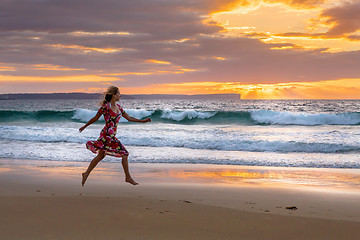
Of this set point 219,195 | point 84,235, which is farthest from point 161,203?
point 84,235

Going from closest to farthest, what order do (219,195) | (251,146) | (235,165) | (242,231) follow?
(242,231) → (219,195) → (235,165) → (251,146)

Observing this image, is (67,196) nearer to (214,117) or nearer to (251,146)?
(251,146)

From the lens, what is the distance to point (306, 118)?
3406 centimetres

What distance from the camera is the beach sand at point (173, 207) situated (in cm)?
405

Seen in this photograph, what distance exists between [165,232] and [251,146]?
427 inches

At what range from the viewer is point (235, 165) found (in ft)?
34.3

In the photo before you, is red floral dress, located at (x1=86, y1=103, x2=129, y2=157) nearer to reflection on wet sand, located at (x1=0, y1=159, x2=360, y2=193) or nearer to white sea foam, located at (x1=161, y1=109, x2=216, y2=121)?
reflection on wet sand, located at (x1=0, y1=159, x2=360, y2=193)

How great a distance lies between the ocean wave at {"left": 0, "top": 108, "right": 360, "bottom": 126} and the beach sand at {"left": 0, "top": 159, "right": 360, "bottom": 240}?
25.0 meters

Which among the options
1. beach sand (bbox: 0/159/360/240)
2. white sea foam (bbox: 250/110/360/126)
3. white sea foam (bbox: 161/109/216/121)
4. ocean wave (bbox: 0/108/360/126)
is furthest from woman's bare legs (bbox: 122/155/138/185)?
white sea foam (bbox: 161/109/216/121)

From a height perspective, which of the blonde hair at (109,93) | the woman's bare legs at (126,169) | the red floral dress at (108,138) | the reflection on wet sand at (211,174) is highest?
the blonde hair at (109,93)

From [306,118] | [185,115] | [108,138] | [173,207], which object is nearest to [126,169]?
[108,138]

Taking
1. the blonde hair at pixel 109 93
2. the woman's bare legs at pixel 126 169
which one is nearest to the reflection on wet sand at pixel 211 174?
the woman's bare legs at pixel 126 169

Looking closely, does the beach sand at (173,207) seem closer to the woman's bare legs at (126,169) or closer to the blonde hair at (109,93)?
the woman's bare legs at (126,169)

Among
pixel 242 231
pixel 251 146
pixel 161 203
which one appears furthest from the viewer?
pixel 251 146
